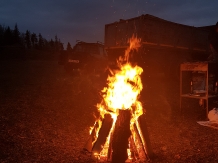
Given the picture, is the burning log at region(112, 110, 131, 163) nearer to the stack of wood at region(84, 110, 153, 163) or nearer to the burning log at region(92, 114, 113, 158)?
the stack of wood at region(84, 110, 153, 163)

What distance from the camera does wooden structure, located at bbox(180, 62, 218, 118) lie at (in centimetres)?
655

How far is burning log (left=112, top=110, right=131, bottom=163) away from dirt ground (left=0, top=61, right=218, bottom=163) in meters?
0.52

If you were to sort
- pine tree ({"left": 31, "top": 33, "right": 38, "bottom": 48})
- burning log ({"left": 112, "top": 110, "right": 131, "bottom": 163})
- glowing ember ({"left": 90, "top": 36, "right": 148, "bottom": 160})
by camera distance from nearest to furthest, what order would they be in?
burning log ({"left": 112, "top": 110, "right": 131, "bottom": 163}) < glowing ember ({"left": 90, "top": 36, "right": 148, "bottom": 160}) < pine tree ({"left": 31, "top": 33, "right": 38, "bottom": 48})

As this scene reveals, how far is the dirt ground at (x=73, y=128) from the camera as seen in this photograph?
427cm

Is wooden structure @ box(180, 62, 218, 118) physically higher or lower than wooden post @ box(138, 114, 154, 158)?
higher

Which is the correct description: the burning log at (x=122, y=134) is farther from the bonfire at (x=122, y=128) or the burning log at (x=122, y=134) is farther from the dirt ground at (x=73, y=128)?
the dirt ground at (x=73, y=128)

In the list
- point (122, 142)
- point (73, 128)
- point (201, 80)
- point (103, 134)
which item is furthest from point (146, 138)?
point (201, 80)

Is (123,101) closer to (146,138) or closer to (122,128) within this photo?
(122,128)

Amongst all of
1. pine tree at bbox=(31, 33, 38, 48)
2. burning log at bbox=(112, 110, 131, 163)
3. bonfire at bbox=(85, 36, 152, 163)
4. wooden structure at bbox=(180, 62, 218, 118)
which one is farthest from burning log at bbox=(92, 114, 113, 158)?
pine tree at bbox=(31, 33, 38, 48)

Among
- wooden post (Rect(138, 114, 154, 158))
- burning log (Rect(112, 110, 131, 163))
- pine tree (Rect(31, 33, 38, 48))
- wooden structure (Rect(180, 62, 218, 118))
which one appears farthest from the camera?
pine tree (Rect(31, 33, 38, 48))

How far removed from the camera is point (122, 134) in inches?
161

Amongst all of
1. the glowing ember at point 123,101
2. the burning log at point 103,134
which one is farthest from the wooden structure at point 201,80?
the burning log at point 103,134

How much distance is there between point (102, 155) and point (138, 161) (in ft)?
2.13

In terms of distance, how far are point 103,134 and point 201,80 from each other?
5.27 meters
